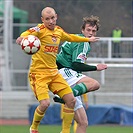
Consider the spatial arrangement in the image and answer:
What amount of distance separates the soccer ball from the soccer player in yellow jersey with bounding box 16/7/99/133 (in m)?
0.43

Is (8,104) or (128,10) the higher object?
(128,10)

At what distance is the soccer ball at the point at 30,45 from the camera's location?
34.6 feet

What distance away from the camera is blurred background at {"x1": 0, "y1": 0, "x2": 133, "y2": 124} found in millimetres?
23344

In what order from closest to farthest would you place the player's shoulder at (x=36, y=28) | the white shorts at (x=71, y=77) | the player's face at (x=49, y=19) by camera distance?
the player's shoulder at (x=36, y=28)
the player's face at (x=49, y=19)
the white shorts at (x=71, y=77)

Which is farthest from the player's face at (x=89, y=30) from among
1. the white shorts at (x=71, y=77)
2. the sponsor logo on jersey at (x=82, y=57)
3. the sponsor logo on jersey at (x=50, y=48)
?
the sponsor logo on jersey at (x=50, y=48)

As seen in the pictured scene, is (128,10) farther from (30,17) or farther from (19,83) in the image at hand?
(19,83)

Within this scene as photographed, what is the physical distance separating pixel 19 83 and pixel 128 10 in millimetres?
8035

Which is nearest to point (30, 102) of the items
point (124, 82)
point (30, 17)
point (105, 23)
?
point (124, 82)

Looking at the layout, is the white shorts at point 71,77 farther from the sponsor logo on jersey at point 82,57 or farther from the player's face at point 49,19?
the player's face at point 49,19

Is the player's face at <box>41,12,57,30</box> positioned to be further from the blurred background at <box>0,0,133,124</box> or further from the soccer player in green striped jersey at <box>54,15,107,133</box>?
the blurred background at <box>0,0,133,124</box>

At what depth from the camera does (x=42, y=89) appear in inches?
438

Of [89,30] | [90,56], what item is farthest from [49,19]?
[90,56]

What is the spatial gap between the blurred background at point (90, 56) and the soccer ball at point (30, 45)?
9.68 meters

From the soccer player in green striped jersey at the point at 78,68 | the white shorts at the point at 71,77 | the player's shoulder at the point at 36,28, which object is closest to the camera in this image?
the player's shoulder at the point at 36,28
